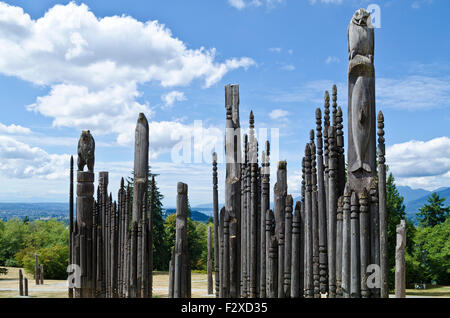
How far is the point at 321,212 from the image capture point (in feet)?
16.0

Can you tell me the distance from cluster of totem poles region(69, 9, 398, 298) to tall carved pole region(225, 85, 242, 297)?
0.01 m

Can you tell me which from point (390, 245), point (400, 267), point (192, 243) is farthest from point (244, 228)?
point (192, 243)

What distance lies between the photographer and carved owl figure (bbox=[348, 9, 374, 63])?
15.3ft

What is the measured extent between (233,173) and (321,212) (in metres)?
1.79

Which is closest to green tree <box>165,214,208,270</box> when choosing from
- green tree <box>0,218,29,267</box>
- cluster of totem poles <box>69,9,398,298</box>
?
green tree <box>0,218,29,267</box>

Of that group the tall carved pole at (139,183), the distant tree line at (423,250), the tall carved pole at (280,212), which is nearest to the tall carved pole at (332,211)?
the tall carved pole at (280,212)

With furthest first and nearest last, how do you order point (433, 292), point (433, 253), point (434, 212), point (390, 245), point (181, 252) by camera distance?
point (434, 212)
point (433, 253)
point (433, 292)
point (390, 245)
point (181, 252)

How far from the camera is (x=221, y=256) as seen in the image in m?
6.25

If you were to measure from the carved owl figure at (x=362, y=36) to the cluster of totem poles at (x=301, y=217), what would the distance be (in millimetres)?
10

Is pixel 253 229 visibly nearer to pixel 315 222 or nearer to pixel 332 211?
pixel 315 222

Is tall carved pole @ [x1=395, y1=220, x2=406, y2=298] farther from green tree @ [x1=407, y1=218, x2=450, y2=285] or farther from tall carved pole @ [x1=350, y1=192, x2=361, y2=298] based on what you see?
green tree @ [x1=407, y1=218, x2=450, y2=285]

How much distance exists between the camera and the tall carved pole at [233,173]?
241 inches

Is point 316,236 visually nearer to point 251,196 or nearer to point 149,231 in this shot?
point 251,196

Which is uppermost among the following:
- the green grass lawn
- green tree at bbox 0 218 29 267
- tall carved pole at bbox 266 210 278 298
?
tall carved pole at bbox 266 210 278 298
